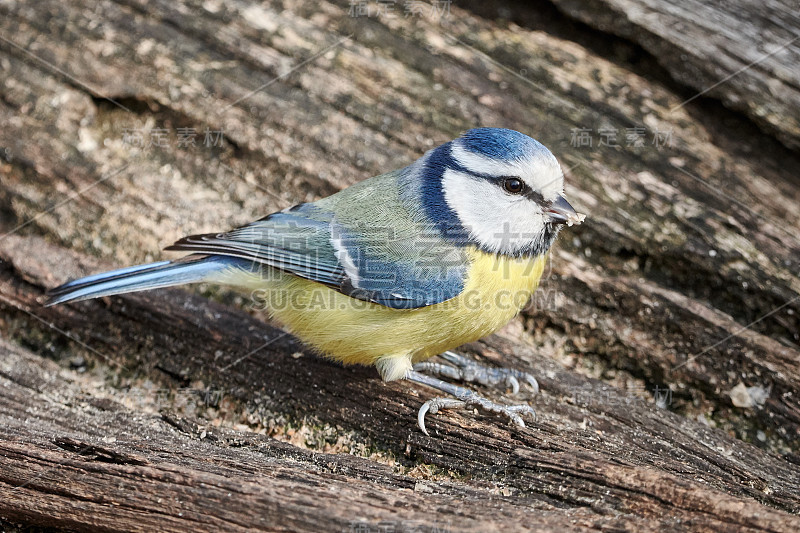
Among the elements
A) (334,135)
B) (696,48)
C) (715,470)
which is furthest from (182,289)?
(696,48)

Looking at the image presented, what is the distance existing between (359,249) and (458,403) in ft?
3.06

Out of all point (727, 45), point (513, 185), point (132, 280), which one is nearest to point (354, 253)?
point (513, 185)

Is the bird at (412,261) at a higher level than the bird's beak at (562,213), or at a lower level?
lower

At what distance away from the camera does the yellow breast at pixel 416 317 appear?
334 cm

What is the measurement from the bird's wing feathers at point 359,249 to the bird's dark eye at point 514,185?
1.26ft

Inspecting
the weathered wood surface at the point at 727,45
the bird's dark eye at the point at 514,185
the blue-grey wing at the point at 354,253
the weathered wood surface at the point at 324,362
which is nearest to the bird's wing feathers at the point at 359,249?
the blue-grey wing at the point at 354,253

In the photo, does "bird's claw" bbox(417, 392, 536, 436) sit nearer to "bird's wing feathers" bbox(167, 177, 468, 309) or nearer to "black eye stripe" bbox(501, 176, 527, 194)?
"bird's wing feathers" bbox(167, 177, 468, 309)

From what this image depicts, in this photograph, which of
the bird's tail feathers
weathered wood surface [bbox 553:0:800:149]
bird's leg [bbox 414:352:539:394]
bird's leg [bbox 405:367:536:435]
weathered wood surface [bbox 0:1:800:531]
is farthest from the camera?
weathered wood surface [bbox 553:0:800:149]

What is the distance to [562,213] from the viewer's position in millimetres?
3348

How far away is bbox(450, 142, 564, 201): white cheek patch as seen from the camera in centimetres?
331

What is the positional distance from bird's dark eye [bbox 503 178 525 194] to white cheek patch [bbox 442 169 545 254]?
0.09ft

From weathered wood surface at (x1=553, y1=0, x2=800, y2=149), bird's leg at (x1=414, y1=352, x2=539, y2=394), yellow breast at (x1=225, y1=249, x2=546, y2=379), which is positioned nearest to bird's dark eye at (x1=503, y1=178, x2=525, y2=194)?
yellow breast at (x1=225, y1=249, x2=546, y2=379)

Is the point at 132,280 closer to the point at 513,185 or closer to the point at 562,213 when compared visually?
the point at 513,185

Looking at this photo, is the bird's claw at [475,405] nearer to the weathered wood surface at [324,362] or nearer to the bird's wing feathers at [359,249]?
the weathered wood surface at [324,362]
